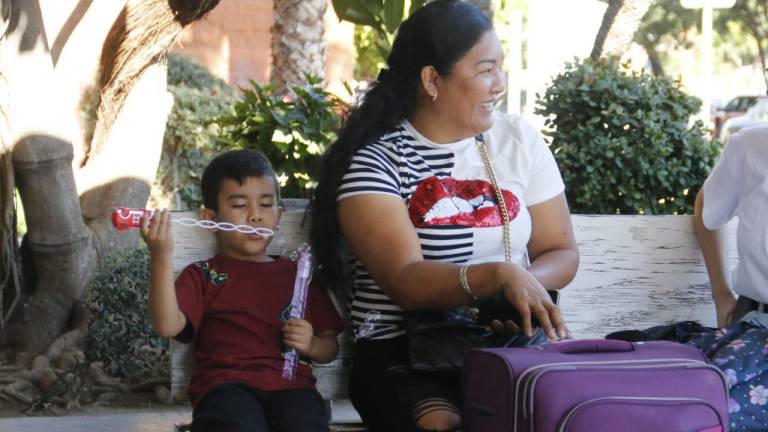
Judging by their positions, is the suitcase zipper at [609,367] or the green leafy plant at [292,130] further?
the green leafy plant at [292,130]

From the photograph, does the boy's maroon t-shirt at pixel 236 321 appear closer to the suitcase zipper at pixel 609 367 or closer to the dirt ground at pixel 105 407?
the suitcase zipper at pixel 609 367

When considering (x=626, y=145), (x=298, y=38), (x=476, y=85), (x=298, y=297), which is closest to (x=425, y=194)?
(x=476, y=85)

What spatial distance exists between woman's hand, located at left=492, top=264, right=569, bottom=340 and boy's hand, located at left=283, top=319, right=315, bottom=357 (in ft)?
2.23

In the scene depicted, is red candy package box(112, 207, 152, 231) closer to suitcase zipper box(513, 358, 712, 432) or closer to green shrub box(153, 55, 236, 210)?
suitcase zipper box(513, 358, 712, 432)

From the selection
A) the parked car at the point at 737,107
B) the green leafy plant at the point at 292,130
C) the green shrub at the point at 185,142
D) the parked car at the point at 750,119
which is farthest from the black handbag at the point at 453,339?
the parked car at the point at 737,107

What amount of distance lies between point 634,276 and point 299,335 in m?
1.25

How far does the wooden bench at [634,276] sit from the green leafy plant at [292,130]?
1.33 m

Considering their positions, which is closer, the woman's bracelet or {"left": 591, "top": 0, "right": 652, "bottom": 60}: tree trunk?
the woman's bracelet

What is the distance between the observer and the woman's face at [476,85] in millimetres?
3285

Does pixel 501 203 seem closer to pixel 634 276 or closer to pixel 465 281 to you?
pixel 465 281

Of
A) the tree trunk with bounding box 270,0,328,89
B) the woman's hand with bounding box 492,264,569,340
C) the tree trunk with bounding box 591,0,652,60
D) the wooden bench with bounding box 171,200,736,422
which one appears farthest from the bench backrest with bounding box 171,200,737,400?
the tree trunk with bounding box 591,0,652,60

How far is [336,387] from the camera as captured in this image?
11.6ft

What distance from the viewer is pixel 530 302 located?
8.98ft

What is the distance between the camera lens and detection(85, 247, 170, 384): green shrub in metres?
5.45
